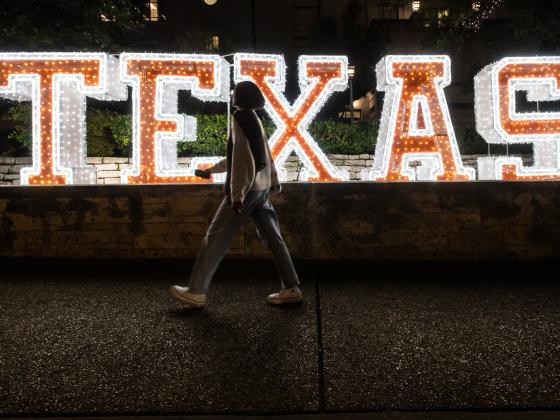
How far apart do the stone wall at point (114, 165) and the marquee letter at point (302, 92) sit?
468 centimetres

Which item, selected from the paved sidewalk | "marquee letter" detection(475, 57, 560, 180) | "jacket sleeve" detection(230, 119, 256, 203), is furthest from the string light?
"jacket sleeve" detection(230, 119, 256, 203)

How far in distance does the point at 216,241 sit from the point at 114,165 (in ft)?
30.4

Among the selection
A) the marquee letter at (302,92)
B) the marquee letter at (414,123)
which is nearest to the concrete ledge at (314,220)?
the marquee letter at (414,123)

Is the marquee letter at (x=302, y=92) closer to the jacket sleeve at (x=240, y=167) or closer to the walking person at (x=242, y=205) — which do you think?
the walking person at (x=242, y=205)

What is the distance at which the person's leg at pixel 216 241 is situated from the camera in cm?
344

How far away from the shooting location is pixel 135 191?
15.3ft

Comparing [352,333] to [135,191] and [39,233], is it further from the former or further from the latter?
[39,233]

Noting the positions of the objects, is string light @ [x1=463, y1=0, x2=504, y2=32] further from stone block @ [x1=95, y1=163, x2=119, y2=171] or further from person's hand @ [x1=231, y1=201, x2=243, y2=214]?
person's hand @ [x1=231, y1=201, x2=243, y2=214]

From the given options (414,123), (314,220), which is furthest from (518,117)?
(314,220)

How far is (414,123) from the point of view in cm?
664

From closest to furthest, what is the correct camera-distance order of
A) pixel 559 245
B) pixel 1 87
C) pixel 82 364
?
pixel 82 364 < pixel 559 245 < pixel 1 87

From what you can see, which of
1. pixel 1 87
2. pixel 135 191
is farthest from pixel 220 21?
pixel 135 191

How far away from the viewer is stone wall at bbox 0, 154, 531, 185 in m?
11.3

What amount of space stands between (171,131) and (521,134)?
5487 mm
